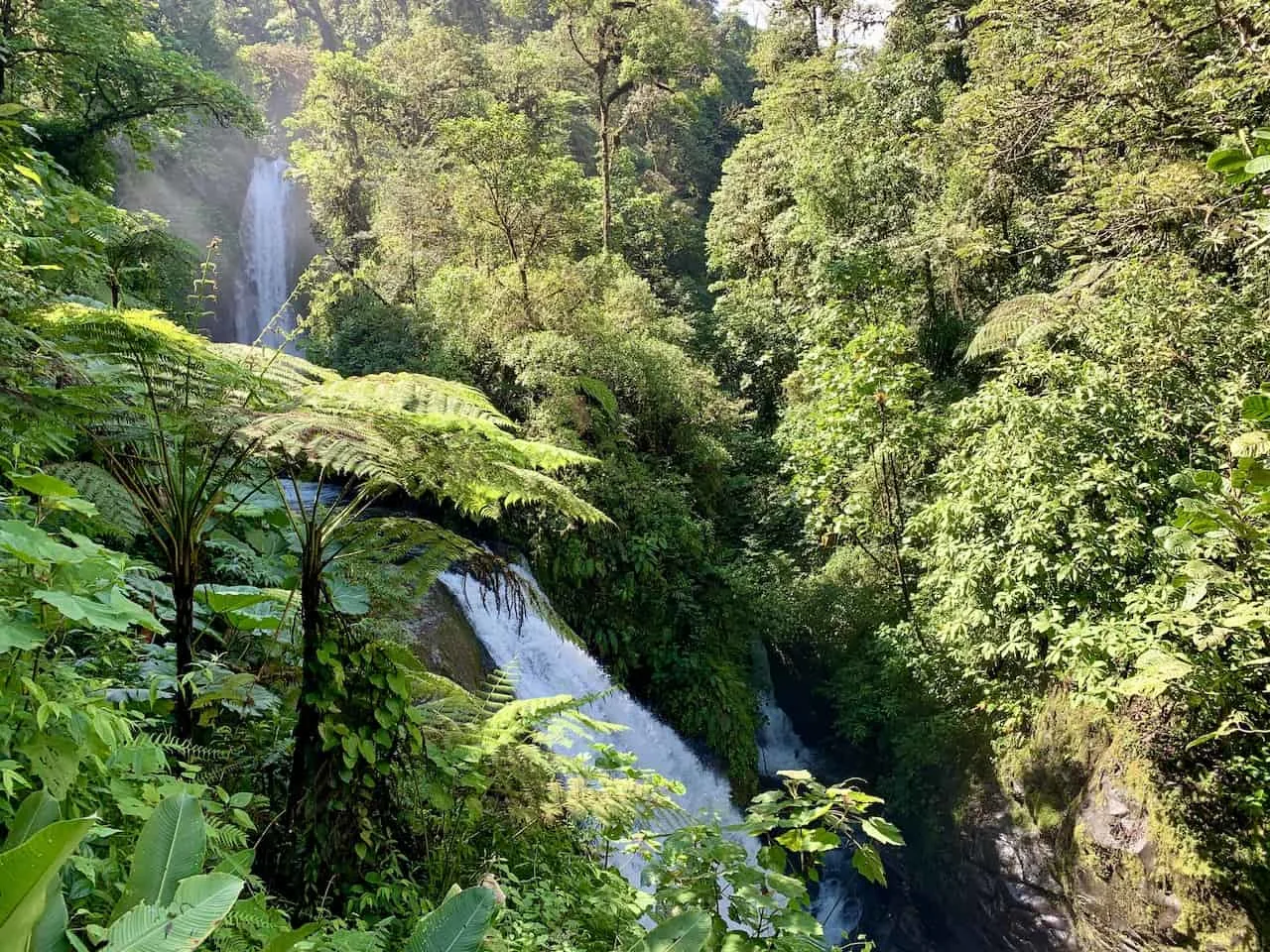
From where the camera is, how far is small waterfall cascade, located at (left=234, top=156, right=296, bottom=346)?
59.8ft

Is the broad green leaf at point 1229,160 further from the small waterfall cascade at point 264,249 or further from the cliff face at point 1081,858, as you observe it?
the small waterfall cascade at point 264,249

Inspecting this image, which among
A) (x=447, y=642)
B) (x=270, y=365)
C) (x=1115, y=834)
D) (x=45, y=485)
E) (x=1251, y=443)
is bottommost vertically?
(x=1115, y=834)

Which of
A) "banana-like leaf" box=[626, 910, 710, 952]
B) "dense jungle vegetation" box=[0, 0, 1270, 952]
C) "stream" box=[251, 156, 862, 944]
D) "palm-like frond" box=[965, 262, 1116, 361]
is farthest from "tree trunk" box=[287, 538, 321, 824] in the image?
"palm-like frond" box=[965, 262, 1116, 361]

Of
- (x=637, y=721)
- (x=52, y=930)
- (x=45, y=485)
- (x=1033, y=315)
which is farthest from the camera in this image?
(x=1033, y=315)

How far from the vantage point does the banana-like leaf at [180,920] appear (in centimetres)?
78

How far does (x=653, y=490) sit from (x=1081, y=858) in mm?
5302

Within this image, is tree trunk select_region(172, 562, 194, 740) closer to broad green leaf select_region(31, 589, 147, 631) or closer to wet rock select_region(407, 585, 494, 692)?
broad green leaf select_region(31, 589, 147, 631)

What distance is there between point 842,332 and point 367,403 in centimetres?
743

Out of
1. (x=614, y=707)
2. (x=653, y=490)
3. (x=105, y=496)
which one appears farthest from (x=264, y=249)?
(x=105, y=496)

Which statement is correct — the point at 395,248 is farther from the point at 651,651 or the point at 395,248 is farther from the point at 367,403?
the point at 367,403

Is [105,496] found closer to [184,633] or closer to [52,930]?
[184,633]

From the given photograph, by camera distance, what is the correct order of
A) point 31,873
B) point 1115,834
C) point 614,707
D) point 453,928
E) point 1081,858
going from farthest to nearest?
point 614,707 < point 1081,858 < point 1115,834 < point 453,928 < point 31,873

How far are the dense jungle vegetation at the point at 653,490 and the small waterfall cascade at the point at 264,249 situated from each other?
1.32 meters

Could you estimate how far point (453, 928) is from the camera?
3.28ft
